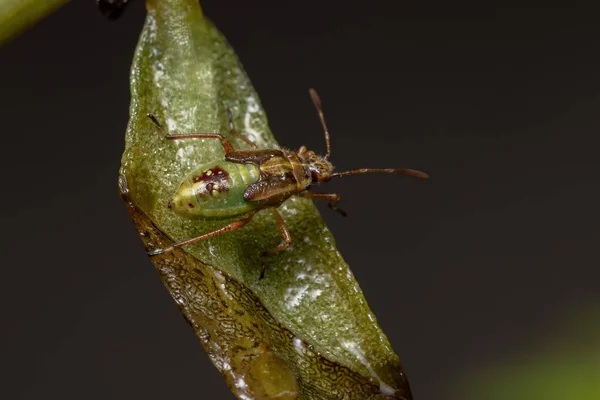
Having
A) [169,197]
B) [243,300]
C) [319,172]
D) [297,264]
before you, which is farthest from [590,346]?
[169,197]

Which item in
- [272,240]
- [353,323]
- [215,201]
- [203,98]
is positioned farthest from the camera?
[215,201]

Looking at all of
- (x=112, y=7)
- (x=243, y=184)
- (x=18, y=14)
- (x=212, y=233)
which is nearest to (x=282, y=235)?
(x=212, y=233)

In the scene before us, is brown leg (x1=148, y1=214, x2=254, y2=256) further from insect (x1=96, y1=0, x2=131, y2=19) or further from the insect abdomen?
insect (x1=96, y1=0, x2=131, y2=19)

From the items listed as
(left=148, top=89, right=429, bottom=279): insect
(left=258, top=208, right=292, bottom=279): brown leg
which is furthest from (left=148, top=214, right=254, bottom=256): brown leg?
(left=258, top=208, right=292, bottom=279): brown leg

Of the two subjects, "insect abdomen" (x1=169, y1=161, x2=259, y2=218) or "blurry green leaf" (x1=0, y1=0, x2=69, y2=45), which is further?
"insect abdomen" (x1=169, y1=161, x2=259, y2=218)

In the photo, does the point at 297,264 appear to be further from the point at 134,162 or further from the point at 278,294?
the point at 134,162

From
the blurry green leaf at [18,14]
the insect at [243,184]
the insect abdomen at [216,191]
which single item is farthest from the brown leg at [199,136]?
the blurry green leaf at [18,14]
